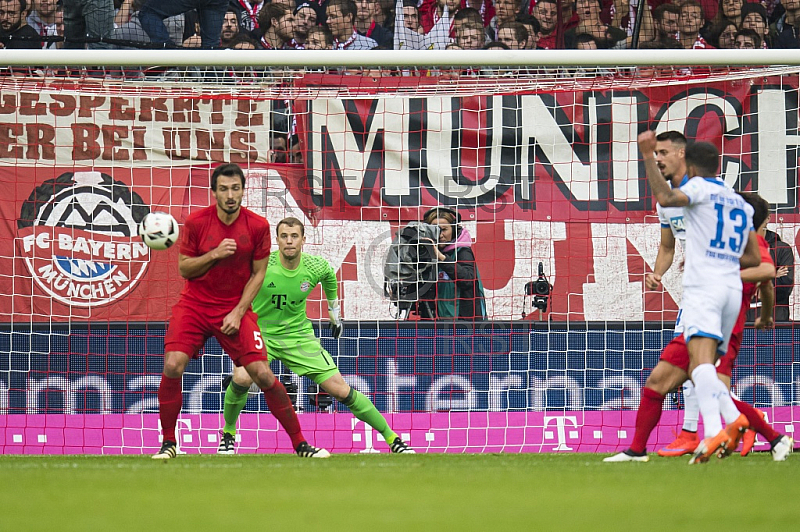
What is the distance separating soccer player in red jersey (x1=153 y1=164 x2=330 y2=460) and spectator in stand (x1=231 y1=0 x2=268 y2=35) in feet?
15.1

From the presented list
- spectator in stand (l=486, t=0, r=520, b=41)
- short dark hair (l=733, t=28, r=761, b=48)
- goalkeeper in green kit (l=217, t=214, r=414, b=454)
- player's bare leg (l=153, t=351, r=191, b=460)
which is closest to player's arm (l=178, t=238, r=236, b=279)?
player's bare leg (l=153, t=351, r=191, b=460)

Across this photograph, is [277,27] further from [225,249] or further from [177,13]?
[225,249]

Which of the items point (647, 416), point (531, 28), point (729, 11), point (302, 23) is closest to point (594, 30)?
point (531, 28)

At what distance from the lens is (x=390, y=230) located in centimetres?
985

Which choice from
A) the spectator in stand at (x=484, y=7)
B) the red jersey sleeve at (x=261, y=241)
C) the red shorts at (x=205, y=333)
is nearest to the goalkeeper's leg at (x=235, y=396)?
the red shorts at (x=205, y=333)

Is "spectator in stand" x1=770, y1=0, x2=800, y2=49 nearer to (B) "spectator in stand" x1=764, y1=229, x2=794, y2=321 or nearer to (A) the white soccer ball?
(B) "spectator in stand" x1=764, y1=229, x2=794, y2=321

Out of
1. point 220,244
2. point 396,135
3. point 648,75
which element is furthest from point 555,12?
point 220,244

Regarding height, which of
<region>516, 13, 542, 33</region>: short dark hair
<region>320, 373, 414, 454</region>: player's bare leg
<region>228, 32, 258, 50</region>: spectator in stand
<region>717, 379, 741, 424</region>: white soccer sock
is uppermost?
<region>516, 13, 542, 33</region>: short dark hair

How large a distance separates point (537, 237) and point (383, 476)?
4.86 m

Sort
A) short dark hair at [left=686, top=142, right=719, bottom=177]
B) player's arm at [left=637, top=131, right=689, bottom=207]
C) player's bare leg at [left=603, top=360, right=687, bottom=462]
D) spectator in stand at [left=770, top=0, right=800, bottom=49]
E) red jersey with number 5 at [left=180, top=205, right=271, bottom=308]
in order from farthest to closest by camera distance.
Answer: spectator in stand at [left=770, top=0, right=800, bottom=49] → red jersey with number 5 at [left=180, top=205, right=271, bottom=308] → player's bare leg at [left=603, top=360, right=687, bottom=462] → short dark hair at [left=686, top=142, right=719, bottom=177] → player's arm at [left=637, top=131, right=689, bottom=207]

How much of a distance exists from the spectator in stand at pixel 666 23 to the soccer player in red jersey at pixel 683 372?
15.8 feet

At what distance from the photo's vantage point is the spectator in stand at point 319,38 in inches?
447

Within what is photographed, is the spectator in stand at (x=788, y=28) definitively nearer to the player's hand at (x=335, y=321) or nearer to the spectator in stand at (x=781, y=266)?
the spectator in stand at (x=781, y=266)

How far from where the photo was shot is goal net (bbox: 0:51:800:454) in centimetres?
939
